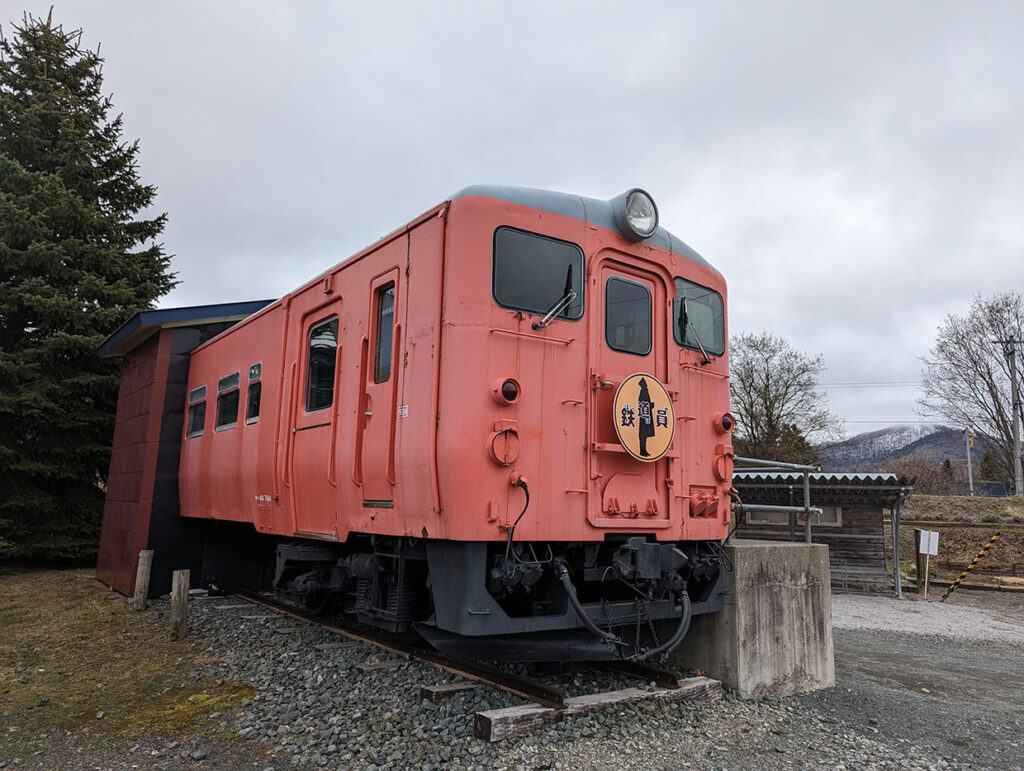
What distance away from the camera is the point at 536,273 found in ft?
16.0

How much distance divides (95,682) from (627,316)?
17.9ft

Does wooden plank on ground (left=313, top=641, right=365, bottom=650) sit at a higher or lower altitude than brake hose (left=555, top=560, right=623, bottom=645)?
lower

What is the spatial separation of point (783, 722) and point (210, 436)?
290 inches

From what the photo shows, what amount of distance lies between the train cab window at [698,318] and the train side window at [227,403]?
5291 millimetres

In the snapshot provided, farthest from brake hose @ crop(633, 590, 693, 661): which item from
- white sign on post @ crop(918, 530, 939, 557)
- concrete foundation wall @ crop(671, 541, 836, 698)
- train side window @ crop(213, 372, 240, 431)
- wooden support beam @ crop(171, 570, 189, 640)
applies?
white sign on post @ crop(918, 530, 939, 557)

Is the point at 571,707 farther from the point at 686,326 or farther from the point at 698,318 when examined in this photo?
the point at 698,318

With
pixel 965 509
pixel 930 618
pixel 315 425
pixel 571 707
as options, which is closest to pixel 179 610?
pixel 315 425

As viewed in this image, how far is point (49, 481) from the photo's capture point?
44.8 feet

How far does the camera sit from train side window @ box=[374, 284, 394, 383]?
533cm

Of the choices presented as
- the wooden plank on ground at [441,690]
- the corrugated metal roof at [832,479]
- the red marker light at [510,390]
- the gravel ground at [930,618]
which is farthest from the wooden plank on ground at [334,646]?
the corrugated metal roof at [832,479]

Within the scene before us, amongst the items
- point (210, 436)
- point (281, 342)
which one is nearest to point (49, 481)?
point (210, 436)

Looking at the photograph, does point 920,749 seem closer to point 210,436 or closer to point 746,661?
point 746,661

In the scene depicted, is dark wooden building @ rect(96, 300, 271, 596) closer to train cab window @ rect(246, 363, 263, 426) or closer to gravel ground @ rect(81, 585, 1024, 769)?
train cab window @ rect(246, 363, 263, 426)

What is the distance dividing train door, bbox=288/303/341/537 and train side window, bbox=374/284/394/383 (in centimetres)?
66
